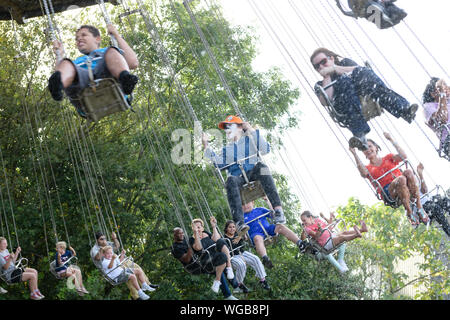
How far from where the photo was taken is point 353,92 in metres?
7.89

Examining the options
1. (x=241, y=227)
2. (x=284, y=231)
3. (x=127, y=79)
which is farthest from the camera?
(x=284, y=231)

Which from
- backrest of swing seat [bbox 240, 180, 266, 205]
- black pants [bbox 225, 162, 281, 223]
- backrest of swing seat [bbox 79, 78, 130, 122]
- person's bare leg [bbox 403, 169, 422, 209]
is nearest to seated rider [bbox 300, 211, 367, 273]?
black pants [bbox 225, 162, 281, 223]

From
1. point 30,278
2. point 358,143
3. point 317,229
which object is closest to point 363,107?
point 358,143

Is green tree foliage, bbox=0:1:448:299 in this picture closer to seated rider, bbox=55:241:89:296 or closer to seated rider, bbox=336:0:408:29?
seated rider, bbox=55:241:89:296

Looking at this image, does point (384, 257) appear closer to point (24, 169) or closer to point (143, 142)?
point (143, 142)

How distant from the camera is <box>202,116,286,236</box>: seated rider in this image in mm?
8641

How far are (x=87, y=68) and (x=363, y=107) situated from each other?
2.89 m

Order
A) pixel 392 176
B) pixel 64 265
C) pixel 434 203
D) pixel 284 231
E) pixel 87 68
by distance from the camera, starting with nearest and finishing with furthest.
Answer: pixel 87 68 → pixel 392 176 → pixel 434 203 → pixel 284 231 → pixel 64 265

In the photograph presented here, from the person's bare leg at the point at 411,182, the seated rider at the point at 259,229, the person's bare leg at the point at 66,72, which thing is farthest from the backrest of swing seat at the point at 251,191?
the person's bare leg at the point at 66,72

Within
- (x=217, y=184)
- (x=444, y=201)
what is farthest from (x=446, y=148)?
(x=217, y=184)

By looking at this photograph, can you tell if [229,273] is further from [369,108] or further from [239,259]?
[369,108]

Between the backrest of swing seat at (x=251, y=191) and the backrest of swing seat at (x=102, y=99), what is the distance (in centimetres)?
224

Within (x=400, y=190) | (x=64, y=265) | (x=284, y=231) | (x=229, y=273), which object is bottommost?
(x=400, y=190)

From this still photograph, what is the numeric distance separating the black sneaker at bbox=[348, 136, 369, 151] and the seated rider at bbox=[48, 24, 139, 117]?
243 cm
